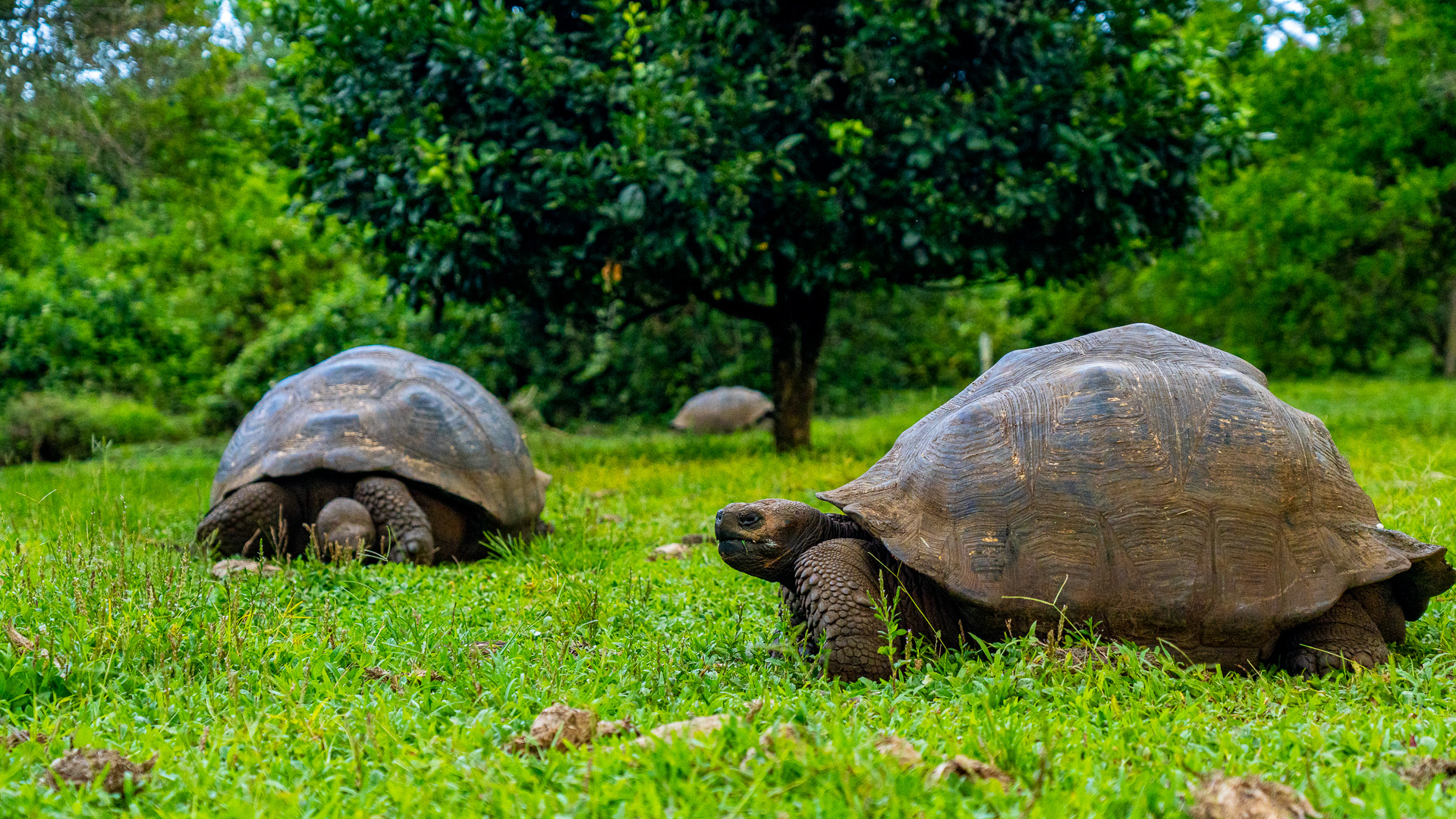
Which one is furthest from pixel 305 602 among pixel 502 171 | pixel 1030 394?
pixel 502 171

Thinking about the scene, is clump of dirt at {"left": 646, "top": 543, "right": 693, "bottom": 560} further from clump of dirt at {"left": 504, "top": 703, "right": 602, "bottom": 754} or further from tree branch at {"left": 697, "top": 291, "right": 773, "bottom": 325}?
tree branch at {"left": 697, "top": 291, "right": 773, "bottom": 325}

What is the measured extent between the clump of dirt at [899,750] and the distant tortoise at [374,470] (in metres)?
2.72

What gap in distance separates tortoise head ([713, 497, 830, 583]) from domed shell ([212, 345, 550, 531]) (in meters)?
1.90

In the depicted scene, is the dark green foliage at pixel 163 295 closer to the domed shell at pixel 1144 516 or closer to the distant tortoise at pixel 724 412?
the distant tortoise at pixel 724 412

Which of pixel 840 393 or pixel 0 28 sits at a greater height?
pixel 0 28

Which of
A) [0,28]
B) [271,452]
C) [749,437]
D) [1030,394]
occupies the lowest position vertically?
[749,437]

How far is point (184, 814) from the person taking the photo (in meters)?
1.83

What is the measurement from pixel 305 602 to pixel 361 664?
774 mm

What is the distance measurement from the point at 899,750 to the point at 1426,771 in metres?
0.93

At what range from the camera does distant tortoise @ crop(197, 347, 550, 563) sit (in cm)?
438

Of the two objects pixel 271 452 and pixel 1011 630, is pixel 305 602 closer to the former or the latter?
pixel 271 452

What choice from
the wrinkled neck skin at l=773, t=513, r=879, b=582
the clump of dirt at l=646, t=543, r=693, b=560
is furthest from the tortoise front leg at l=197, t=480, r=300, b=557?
the wrinkled neck skin at l=773, t=513, r=879, b=582

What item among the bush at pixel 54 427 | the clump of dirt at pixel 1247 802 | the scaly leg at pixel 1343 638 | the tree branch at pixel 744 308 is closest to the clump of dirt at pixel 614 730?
the clump of dirt at pixel 1247 802

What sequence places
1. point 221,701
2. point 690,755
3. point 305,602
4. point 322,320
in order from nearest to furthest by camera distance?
point 690,755
point 221,701
point 305,602
point 322,320
